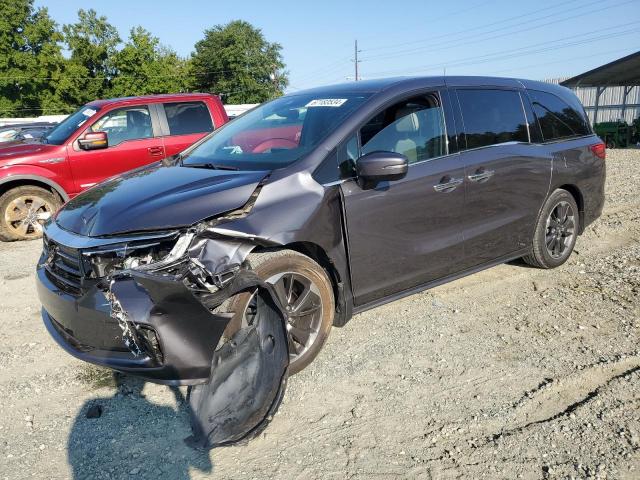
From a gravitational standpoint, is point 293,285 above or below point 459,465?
above

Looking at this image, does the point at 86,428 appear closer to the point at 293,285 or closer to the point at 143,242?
the point at 143,242

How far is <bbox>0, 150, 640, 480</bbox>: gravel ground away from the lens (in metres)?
2.55

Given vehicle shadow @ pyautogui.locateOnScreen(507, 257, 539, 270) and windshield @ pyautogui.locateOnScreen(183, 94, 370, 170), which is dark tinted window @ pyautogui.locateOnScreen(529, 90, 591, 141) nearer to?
vehicle shadow @ pyautogui.locateOnScreen(507, 257, 539, 270)

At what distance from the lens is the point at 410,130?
12.6 ft

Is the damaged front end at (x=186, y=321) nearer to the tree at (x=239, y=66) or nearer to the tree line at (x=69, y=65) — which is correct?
the tree line at (x=69, y=65)

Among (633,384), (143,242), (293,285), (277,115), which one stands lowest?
(633,384)

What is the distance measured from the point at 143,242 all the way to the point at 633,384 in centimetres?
299

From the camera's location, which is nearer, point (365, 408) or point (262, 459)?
point (262, 459)

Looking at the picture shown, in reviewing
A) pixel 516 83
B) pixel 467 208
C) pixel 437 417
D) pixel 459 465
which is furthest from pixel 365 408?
pixel 516 83

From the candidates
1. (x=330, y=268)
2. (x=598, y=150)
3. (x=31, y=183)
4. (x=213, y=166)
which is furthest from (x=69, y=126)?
(x=598, y=150)

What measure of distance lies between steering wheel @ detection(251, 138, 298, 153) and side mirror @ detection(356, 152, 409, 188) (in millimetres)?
536

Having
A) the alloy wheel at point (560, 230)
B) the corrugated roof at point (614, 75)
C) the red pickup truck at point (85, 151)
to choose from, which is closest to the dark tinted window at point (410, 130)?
the alloy wheel at point (560, 230)

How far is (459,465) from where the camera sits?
249cm

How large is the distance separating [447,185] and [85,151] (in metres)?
5.49
